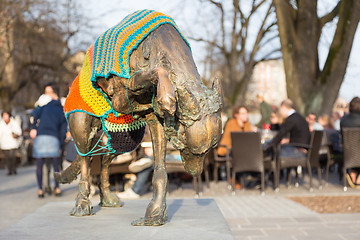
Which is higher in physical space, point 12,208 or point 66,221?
point 66,221

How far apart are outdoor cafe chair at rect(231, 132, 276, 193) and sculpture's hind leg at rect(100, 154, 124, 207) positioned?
4.92m

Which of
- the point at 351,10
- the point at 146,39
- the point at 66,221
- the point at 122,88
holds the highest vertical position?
the point at 351,10

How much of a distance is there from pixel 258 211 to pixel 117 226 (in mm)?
4181

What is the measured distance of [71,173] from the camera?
14.3ft

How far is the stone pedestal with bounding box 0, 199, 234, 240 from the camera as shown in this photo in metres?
3.41

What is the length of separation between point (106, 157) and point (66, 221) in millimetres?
726

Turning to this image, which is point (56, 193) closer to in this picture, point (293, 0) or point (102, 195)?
point (102, 195)

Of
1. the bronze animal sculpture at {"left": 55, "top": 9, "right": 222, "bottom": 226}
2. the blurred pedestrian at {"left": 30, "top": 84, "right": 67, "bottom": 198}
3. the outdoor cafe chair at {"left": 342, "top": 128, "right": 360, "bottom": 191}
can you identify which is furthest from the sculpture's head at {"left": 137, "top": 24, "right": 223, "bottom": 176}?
the outdoor cafe chair at {"left": 342, "top": 128, "right": 360, "bottom": 191}

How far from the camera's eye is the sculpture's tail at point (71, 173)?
4254mm

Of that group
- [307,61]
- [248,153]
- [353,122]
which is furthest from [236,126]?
[307,61]

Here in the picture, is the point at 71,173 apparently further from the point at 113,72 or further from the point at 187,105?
the point at 187,105

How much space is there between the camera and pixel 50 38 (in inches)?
952

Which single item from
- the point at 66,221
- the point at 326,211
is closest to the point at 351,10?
the point at 326,211

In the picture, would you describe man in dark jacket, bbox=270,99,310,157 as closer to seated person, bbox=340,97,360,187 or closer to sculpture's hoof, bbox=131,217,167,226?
seated person, bbox=340,97,360,187
